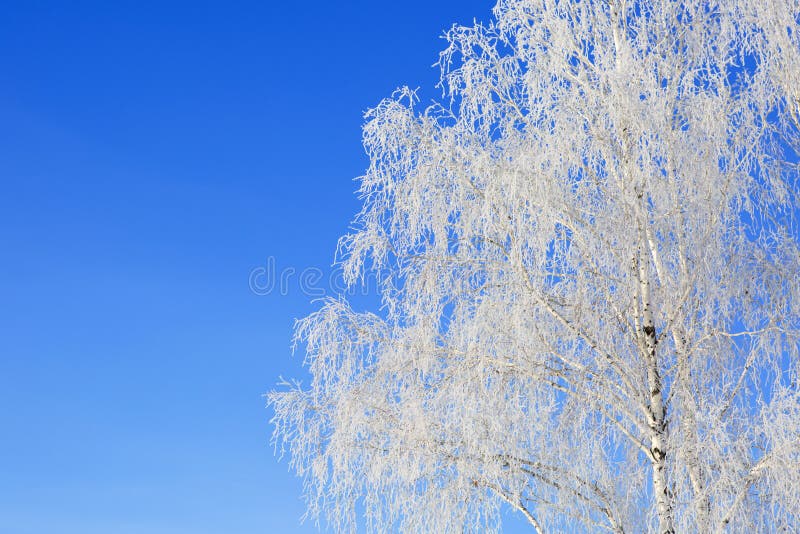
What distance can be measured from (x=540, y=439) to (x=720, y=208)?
2.37 meters

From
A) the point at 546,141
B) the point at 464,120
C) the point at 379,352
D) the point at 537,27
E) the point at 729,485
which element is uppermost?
the point at 537,27

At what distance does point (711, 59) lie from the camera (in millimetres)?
8148

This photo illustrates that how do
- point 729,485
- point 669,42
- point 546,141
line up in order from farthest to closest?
point 669,42 → point 546,141 → point 729,485

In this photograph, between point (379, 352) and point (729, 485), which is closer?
point (729, 485)

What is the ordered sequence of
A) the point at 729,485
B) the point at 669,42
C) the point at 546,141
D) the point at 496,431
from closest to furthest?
1. the point at 729,485
2. the point at 496,431
3. the point at 546,141
4. the point at 669,42

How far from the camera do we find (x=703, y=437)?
251 inches

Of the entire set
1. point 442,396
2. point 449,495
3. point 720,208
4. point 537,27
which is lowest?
point 449,495

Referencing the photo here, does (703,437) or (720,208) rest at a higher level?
(720,208)

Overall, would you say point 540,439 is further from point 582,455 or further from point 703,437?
point 703,437

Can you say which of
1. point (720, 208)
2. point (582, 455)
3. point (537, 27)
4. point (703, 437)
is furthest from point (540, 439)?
point (537, 27)

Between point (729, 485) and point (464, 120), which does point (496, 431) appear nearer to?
point (729, 485)

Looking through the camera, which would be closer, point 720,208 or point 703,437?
point 703,437

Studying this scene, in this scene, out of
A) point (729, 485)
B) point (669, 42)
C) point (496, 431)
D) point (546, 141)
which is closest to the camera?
point (729, 485)

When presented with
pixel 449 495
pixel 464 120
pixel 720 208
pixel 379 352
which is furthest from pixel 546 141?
pixel 449 495
